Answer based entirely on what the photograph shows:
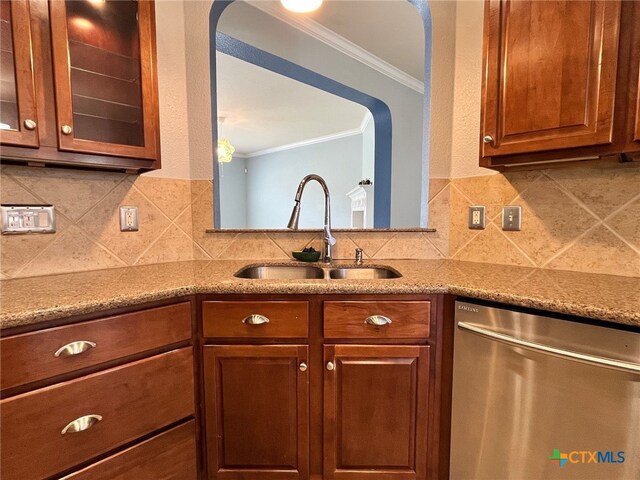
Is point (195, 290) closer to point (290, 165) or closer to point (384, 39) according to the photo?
point (384, 39)

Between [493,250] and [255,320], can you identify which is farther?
[493,250]

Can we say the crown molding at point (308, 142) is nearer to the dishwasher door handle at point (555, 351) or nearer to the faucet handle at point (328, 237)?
the faucet handle at point (328, 237)

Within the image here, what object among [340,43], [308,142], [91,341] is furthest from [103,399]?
[308,142]

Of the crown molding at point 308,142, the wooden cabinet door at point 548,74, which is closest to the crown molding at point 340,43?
the wooden cabinet door at point 548,74

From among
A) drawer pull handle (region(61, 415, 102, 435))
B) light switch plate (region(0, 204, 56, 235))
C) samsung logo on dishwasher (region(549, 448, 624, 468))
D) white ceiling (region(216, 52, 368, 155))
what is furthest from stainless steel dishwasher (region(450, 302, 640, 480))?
white ceiling (region(216, 52, 368, 155))

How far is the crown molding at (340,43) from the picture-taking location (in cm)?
209

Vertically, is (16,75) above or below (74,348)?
above

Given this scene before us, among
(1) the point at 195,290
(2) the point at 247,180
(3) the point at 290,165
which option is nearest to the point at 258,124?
(3) the point at 290,165

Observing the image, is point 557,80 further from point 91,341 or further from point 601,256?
point 91,341

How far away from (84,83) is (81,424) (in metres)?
1.17

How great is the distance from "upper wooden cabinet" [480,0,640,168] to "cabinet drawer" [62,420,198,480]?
5.33ft

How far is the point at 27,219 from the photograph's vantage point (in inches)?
50.7

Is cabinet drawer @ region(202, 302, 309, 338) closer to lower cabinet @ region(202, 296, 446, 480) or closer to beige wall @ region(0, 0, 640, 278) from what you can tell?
lower cabinet @ region(202, 296, 446, 480)

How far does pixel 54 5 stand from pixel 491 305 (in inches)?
70.1
